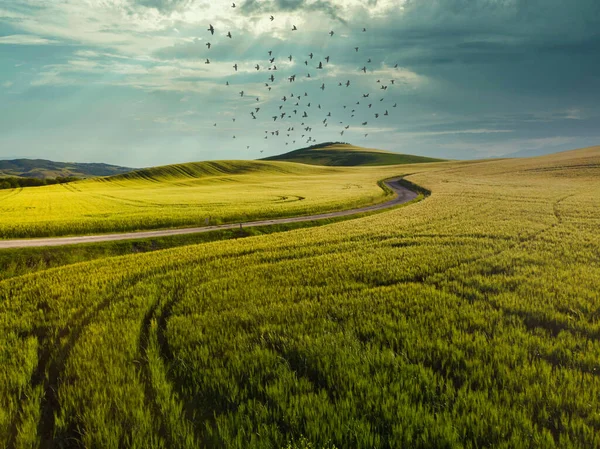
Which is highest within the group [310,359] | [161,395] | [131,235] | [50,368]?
[310,359]

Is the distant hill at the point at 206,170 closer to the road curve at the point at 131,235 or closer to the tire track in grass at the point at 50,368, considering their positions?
the road curve at the point at 131,235

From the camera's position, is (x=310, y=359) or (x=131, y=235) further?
(x=131, y=235)

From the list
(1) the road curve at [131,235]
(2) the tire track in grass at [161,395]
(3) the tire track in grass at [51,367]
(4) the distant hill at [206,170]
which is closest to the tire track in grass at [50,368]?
(3) the tire track in grass at [51,367]

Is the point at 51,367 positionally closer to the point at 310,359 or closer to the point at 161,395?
the point at 161,395

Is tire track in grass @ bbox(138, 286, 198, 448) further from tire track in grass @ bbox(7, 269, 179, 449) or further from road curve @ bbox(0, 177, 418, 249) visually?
road curve @ bbox(0, 177, 418, 249)

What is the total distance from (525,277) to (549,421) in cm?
725

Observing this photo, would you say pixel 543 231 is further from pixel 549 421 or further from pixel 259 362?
pixel 259 362

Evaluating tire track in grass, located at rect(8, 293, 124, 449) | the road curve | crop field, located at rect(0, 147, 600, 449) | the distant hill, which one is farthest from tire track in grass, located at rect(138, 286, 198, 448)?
the distant hill

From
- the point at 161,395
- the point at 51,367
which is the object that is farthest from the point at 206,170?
the point at 161,395

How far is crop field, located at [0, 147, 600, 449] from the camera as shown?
4113 millimetres

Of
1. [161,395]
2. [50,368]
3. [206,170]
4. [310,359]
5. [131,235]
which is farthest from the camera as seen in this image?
[206,170]

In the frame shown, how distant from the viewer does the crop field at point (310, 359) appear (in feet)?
13.5

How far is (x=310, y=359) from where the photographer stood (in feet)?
18.7

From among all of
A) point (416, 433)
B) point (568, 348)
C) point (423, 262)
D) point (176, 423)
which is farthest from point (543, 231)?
point (176, 423)
